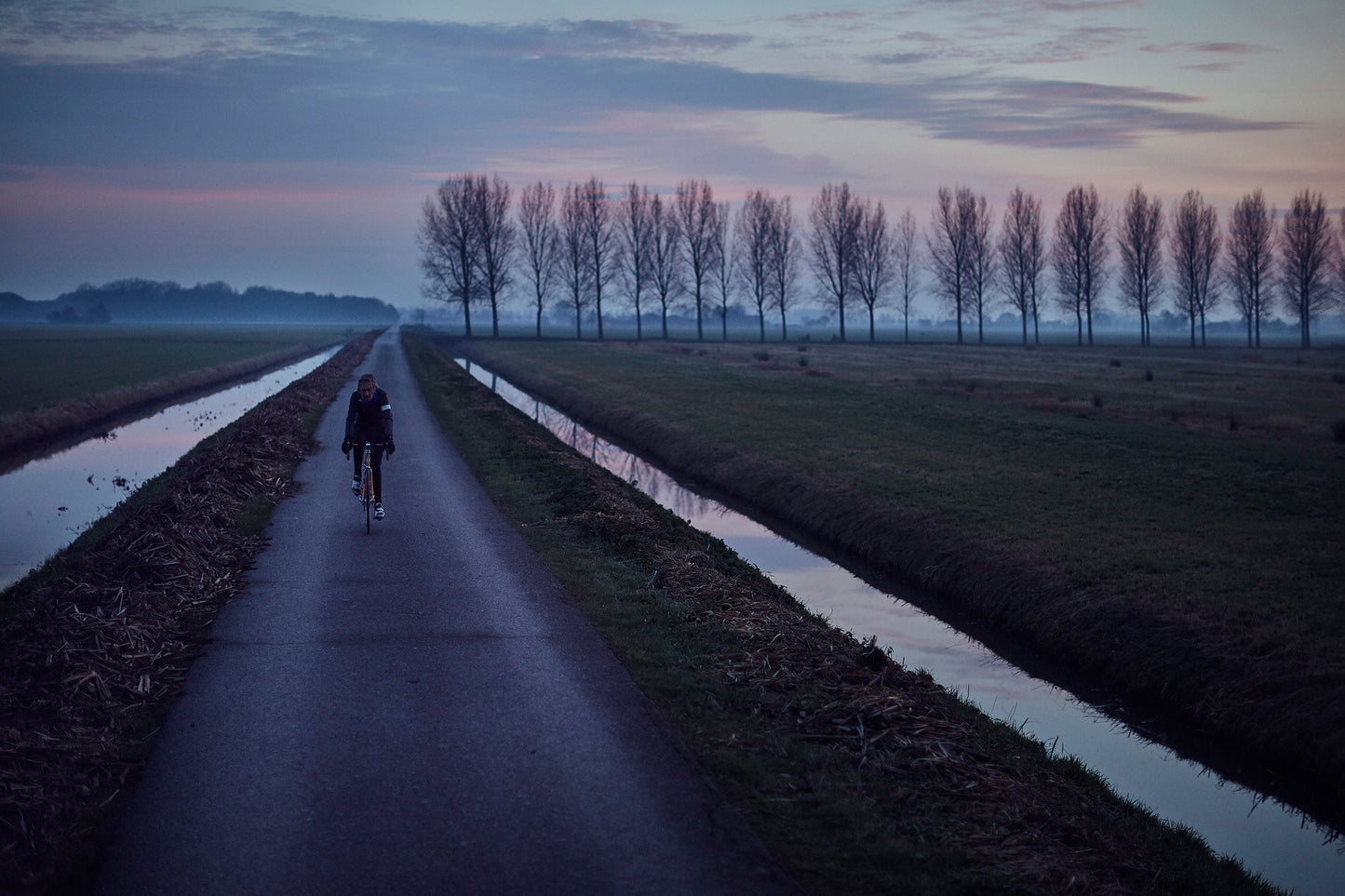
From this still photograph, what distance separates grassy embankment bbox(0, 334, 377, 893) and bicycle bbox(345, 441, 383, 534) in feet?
5.32

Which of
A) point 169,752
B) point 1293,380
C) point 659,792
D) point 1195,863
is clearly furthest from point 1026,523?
point 1293,380

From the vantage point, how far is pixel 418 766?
675cm

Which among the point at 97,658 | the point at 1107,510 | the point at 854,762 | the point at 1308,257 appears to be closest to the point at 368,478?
the point at 97,658

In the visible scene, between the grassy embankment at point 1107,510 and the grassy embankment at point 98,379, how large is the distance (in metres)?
17.8

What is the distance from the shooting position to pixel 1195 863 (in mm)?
6742

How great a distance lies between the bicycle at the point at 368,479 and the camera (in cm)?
1461

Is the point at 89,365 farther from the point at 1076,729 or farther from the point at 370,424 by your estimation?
the point at 1076,729

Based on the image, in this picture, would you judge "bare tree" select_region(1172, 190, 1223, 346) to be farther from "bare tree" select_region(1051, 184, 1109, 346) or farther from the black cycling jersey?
the black cycling jersey

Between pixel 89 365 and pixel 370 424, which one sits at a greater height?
pixel 89 365

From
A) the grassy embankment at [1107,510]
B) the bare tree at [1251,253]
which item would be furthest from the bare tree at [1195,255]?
the grassy embankment at [1107,510]

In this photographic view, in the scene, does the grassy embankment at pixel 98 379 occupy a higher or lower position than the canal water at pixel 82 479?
higher

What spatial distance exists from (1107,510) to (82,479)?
2206 cm

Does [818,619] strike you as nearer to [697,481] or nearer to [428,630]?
[428,630]

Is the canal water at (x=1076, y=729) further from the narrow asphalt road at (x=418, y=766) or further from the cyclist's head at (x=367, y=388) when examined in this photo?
the cyclist's head at (x=367, y=388)
